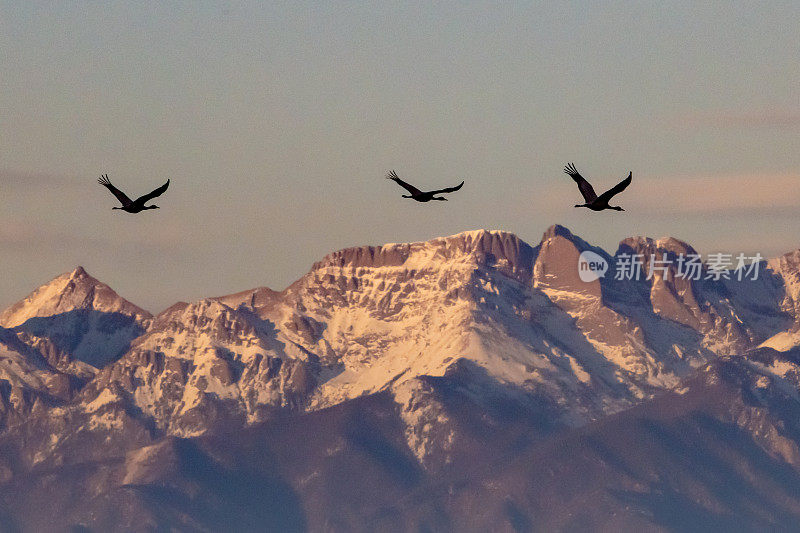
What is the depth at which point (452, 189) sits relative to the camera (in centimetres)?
16638

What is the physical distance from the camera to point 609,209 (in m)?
156

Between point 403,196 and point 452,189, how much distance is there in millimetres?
10173

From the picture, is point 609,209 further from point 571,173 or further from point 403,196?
point 403,196

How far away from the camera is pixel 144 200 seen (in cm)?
16350

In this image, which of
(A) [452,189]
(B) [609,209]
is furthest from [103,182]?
(B) [609,209]

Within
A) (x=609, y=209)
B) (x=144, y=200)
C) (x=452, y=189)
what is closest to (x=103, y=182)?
(x=144, y=200)

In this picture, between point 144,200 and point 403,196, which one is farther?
point 403,196

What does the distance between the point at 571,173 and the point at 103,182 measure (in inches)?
1243

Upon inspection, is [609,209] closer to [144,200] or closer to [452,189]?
[452,189]

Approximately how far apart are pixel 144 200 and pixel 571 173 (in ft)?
94.8

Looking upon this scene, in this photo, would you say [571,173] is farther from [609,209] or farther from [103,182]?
[103,182]

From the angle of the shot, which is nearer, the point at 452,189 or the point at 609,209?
the point at 609,209

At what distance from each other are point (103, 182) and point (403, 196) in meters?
23.4

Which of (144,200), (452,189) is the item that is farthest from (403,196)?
(144,200)
